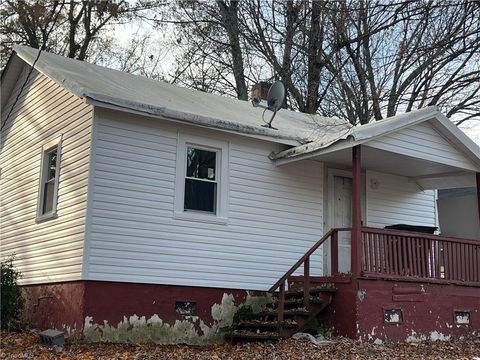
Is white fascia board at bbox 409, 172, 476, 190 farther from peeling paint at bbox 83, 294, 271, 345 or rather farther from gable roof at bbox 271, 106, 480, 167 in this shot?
peeling paint at bbox 83, 294, 271, 345

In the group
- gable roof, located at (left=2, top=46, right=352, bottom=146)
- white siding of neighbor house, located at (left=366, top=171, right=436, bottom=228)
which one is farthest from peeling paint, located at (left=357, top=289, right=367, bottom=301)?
white siding of neighbor house, located at (left=366, top=171, right=436, bottom=228)

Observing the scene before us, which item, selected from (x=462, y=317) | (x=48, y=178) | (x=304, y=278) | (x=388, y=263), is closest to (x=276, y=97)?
(x=304, y=278)

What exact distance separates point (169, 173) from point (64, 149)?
2.11 m

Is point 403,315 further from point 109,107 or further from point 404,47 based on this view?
point 404,47

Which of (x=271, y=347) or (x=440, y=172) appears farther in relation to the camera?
(x=440, y=172)

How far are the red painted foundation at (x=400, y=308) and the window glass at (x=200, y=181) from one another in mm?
2757

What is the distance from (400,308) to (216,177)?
4054 millimetres

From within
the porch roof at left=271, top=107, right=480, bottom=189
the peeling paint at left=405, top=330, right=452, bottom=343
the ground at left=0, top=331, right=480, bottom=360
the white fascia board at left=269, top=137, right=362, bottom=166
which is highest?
the porch roof at left=271, top=107, right=480, bottom=189

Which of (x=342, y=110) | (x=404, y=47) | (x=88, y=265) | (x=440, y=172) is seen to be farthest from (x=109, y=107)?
(x=342, y=110)

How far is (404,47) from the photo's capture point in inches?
612

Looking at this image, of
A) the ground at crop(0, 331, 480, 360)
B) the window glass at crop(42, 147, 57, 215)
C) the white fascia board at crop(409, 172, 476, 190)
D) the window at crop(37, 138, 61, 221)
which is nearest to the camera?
the ground at crop(0, 331, 480, 360)

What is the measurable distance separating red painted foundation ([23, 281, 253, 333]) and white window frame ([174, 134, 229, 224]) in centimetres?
127

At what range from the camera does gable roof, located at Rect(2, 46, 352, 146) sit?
10.2 metres

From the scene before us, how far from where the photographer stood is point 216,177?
11.4 metres
